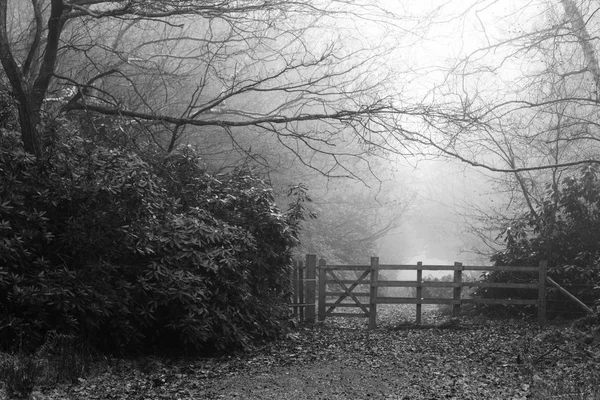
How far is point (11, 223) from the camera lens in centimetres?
816

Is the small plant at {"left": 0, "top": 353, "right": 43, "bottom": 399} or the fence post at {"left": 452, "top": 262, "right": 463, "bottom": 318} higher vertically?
the fence post at {"left": 452, "top": 262, "right": 463, "bottom": 318}

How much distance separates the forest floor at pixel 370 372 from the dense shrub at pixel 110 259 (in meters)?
0.58

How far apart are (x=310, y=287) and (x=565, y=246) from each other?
20.3 feet

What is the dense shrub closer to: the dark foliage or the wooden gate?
the wooden gate

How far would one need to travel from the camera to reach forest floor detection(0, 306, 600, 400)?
7.04 m

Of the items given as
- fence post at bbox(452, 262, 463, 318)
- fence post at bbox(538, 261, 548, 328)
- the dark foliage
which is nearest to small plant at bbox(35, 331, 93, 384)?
fence post at bbox(452, 262, 463, 318)

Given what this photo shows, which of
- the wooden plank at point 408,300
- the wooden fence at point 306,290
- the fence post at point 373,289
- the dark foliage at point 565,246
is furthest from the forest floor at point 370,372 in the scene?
the dark foliage at point 565,246

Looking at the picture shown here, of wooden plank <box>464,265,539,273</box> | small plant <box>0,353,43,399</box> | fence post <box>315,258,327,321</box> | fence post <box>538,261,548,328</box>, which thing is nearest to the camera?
small plant <box>0,353,43,399</box>

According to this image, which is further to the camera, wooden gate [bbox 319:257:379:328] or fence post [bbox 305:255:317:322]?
fence post [bbox 305:255:317:322]

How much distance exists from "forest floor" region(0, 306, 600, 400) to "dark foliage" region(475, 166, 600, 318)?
328cm

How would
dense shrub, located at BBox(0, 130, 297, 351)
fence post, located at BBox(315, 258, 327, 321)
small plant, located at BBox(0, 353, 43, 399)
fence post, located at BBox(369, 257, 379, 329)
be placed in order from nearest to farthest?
small plant, located at BBox(0, 353, 43, 399)
dense shrub, located at BBox(0, 130, 297, 351)
fence post, located at BBox(369, 257, 379, 329)
fence post, located at BBox(315, 258, 327, 321)

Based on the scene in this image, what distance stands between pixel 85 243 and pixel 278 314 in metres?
4.24

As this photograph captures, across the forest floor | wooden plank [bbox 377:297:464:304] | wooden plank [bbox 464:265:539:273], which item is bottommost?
the forest floor

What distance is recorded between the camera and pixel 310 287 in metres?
14.8
